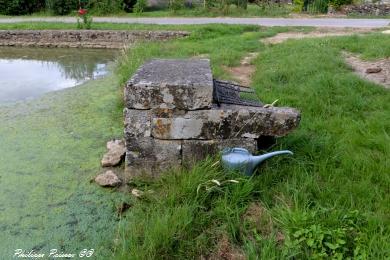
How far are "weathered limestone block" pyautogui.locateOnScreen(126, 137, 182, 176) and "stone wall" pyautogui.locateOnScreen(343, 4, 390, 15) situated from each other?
16.2 meters

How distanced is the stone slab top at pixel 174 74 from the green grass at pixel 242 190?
0.69 metres

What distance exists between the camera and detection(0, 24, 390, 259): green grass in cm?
246

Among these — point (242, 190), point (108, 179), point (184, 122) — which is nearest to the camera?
point (242, 190)

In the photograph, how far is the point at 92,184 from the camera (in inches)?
137

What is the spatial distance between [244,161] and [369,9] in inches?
657

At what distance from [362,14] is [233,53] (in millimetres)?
11211

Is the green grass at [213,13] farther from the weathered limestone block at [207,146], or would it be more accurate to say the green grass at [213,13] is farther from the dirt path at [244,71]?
the weathered limestone block at [207,146]

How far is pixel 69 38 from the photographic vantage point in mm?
12211

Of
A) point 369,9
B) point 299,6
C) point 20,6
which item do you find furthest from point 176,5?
point 369,9

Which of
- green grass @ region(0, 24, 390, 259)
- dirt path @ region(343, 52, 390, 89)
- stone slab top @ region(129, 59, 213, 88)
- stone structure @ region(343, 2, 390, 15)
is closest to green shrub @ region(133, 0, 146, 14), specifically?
stone structure @ region(343, 2, 390, 15)

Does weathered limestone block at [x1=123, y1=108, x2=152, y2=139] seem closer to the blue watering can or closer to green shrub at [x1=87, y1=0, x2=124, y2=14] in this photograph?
the blue watering can

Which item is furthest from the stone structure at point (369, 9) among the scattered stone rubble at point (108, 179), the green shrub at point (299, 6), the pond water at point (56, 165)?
the scattered stone rubble at point (108, 179)

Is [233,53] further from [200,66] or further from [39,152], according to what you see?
[39,152]

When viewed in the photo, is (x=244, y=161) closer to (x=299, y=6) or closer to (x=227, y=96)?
(x=227, y=96)
